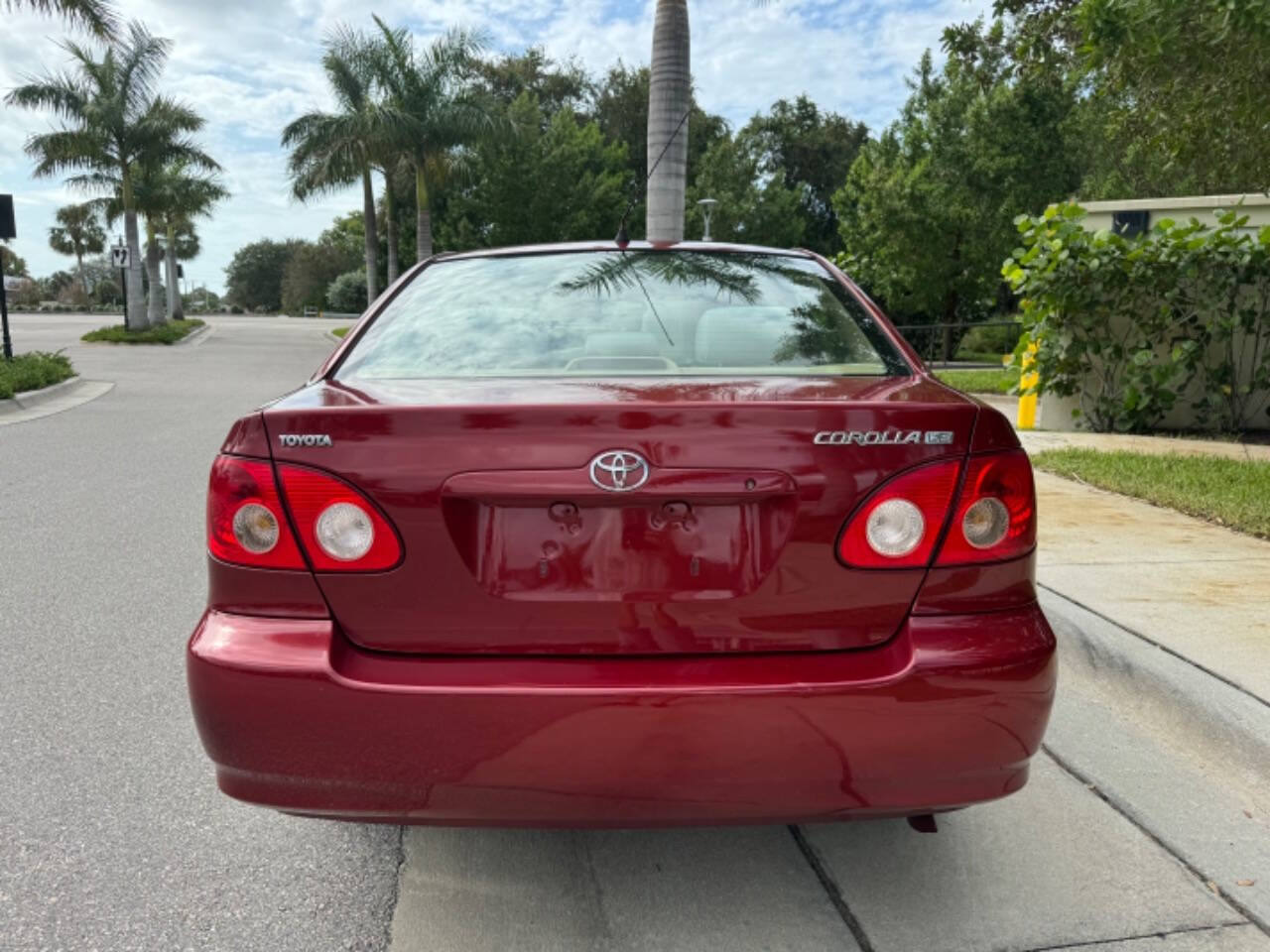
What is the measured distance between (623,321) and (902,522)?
1141mm

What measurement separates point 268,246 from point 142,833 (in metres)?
111

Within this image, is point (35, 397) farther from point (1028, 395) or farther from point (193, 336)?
point (193, 336)

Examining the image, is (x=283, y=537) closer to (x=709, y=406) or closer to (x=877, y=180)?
(x=709, y=406)

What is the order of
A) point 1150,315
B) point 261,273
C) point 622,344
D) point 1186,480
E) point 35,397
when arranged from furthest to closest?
point 261,273 → point 35,397 → point 1150,315 → point 1186,480 → point 622,344

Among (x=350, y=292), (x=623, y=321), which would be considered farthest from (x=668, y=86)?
(x=350, y=292)

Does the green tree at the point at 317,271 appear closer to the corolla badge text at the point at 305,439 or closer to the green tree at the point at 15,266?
the green tree at the point at 15,266

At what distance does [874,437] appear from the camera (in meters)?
1.99

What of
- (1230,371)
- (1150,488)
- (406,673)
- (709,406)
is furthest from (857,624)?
(1230,371)

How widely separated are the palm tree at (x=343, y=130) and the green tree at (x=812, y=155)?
84.6 feet

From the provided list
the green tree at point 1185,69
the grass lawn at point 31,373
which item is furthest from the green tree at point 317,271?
the green tree at point 1185,69

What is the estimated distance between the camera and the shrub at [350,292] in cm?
6882

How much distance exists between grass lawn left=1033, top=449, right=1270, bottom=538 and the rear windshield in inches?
157

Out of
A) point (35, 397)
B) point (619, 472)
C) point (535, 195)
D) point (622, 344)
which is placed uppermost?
point (535, 195)

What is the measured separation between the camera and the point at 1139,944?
220 centimetres
